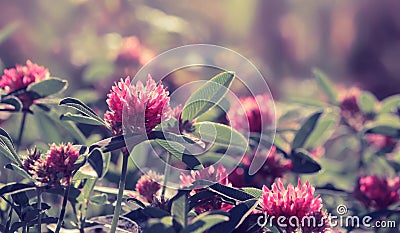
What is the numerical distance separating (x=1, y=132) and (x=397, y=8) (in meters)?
2.64

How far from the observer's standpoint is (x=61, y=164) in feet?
2.75

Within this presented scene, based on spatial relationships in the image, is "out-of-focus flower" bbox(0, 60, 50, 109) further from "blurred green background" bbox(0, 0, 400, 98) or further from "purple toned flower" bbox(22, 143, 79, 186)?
"blurred green background" bbox(0, 0, 400, 98)

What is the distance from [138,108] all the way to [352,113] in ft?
2.52

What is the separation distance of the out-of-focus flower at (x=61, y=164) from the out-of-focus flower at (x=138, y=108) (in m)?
0.06

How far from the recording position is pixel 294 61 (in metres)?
2.82

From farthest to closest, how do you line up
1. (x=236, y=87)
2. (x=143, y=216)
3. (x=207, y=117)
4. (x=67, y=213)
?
(x=236, y=87), (x=207, y=117), (x=67, y=213), (x=143, y=216)

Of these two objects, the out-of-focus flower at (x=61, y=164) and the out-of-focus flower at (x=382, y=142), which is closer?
the out-of-focus flower at (x=61, y=164)

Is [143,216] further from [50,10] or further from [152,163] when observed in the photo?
[50,10]

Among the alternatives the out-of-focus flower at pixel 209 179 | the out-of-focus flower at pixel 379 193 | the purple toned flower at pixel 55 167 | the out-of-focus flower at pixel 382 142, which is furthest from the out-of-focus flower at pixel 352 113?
the purple toned flower at pixel 55 167

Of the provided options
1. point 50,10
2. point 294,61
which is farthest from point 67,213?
point 294,61

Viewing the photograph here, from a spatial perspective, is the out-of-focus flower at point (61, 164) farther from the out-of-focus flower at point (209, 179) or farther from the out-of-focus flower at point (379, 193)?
the out-of-focus flower at point (379, 193)

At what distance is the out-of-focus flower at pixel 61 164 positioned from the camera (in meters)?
0.84

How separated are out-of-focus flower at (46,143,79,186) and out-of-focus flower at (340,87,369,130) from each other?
0.77 meters

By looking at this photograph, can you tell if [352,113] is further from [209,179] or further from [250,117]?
[209,179]
